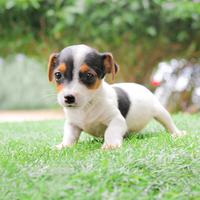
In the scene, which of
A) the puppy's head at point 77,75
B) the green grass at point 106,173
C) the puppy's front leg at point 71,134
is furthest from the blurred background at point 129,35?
the green grass at point 106,173

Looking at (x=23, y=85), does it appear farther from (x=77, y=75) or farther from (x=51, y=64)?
(x=77, y=75)

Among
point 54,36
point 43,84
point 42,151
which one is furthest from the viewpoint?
point 43,84

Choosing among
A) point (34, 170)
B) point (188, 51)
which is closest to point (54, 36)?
point (188, 51)

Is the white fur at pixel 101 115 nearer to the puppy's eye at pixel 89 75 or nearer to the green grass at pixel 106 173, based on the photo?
the puppy's eye at pixel 89 75

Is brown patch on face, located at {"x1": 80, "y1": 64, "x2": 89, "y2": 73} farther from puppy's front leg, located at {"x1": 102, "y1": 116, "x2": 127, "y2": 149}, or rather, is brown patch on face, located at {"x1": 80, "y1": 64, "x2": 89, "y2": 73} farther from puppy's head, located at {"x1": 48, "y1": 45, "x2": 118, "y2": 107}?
puppy's front leg, located at {"x1": 102, "y1": 116, "x2": 127, "y2": 149}

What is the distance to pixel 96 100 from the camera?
2281mm

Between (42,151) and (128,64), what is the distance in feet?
13.3

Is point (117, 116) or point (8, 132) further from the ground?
point (117, 116)

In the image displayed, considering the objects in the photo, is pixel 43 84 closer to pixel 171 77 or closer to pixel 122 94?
pixel 171 77

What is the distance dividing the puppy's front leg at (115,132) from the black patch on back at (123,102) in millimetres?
112

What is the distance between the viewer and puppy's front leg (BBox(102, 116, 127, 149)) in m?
2.13

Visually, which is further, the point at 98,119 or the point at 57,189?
the point at 98,119

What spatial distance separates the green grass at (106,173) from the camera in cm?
142

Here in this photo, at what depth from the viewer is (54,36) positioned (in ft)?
18.3
